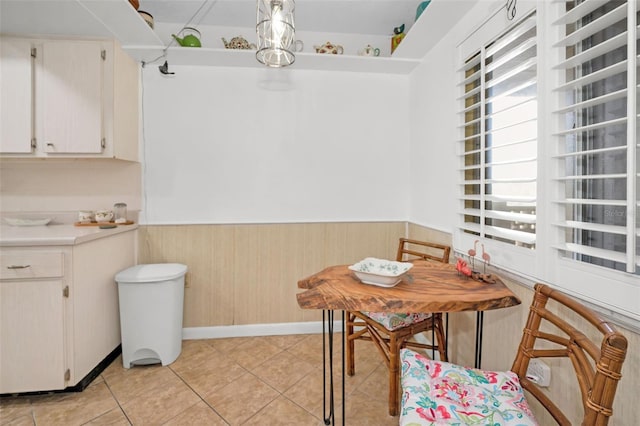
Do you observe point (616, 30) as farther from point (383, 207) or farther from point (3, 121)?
point (3, 121)

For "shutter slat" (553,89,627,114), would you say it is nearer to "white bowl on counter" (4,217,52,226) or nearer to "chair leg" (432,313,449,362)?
"chair leg" (432,313,449,362)

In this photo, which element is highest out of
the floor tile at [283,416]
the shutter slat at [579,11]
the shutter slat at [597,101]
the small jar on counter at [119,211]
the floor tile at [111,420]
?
the shutter slat at [579,11]

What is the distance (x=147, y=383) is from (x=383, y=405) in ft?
4.84

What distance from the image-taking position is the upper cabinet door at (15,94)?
2010 mm

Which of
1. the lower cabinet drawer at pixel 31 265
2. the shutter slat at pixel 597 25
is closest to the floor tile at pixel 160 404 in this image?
the lower cabinet drawer at pixel 31 265

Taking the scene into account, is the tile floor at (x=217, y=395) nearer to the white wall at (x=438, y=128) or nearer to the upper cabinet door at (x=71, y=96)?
the white wall at (x=438, y=128)

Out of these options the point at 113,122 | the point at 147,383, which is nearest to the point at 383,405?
the point at 147,383

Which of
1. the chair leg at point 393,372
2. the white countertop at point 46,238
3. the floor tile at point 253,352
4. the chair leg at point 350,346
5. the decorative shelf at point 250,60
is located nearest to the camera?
the chair leg at point 393,372

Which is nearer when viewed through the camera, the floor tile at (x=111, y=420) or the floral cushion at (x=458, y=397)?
the floral cushion at (x=458, y=397)

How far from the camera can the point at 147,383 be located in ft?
6.26

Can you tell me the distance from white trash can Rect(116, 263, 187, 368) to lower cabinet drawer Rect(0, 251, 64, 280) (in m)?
0.37

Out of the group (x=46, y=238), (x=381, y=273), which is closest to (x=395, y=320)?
(x=381, y=273)

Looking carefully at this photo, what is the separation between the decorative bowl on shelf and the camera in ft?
4.34

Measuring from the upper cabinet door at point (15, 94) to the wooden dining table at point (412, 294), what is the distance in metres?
2.22
